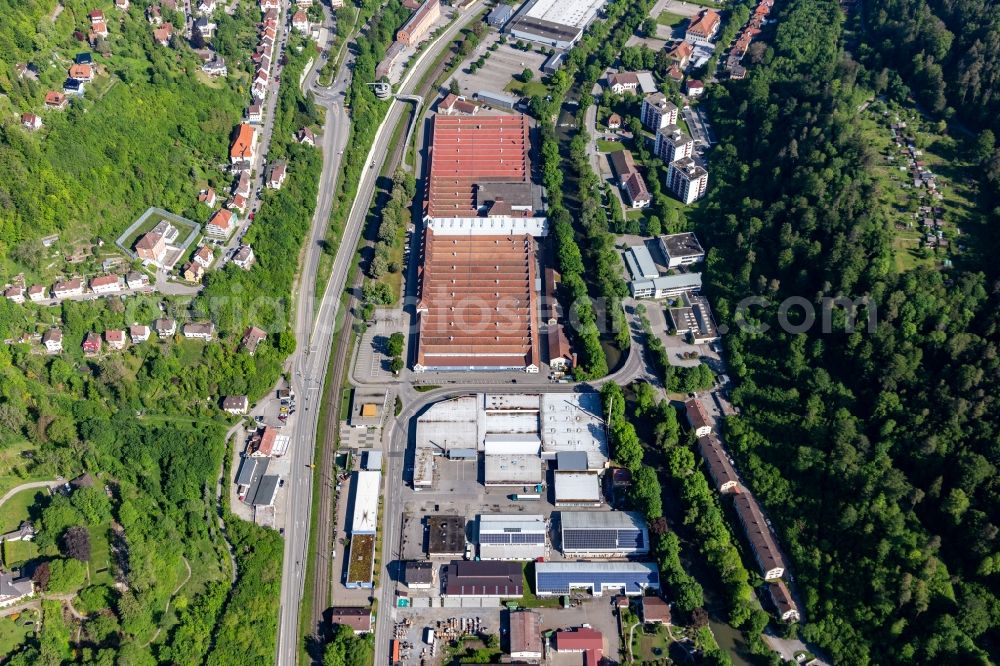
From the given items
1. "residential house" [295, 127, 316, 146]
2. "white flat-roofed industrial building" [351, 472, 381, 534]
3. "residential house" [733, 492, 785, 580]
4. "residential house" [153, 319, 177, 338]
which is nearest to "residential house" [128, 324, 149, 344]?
"residential house" [153, 319, 177, 338]

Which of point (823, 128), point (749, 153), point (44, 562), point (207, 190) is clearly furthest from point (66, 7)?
point (823, 128)

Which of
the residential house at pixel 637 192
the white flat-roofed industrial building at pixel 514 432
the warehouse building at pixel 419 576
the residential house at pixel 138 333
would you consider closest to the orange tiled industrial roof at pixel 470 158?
the residential house at pixel 637 192

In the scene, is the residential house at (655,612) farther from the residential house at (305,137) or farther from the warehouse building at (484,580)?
the residential house at (305,137)

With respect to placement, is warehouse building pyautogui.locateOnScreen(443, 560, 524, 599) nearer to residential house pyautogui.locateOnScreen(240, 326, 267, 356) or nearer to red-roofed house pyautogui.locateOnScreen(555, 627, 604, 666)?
red-roofed house pyautogui.locateOnScreen(555, 627, 604, 666)

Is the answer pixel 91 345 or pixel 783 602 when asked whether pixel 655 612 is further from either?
pixel 91 345

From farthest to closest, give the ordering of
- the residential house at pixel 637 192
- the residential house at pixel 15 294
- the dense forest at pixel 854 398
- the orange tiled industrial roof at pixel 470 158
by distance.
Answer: the orange tiled industrial roof at pixel 470 158
the residential house at pixel 637 192
the residential house at pixel 15 294
the dense forest at pixel 854 398
